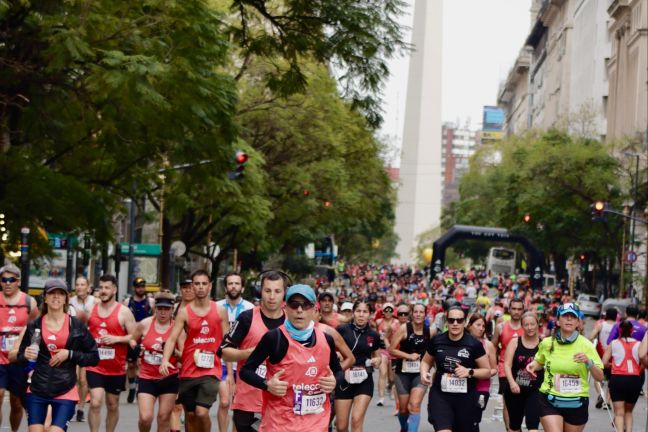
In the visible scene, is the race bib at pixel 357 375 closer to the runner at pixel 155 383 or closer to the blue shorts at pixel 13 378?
the runner at pixel 155 383

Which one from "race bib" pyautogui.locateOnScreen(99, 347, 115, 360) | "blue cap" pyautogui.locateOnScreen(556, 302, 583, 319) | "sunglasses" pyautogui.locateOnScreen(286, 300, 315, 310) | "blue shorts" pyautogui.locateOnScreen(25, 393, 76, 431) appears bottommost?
"blue shorts" pyautogui.locateOnScreen(25, 393, 76, 431)

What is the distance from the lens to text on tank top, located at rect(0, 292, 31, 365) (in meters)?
13.1

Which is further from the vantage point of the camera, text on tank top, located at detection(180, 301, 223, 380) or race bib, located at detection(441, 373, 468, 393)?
text on tank top, located at detection(180, 301, 223, 380)

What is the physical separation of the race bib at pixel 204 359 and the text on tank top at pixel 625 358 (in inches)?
242

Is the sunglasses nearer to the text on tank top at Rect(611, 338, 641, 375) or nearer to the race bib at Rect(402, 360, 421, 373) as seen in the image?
the race bib at Rect(402, 360, 421, 373)

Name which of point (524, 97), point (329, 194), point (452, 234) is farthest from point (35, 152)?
point (524, 97)

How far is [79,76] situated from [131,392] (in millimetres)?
4637

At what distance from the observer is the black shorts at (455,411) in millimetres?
12227

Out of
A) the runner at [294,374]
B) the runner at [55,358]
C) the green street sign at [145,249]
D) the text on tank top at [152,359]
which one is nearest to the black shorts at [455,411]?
the text on tank top at [152,359]

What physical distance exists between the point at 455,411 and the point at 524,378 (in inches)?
94.3

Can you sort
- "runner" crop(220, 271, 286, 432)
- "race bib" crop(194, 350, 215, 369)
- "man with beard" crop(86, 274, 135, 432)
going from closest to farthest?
"runner" crop(220, 271, 286, 432) < "race bib" crop(194, 350, 215, 369) < "man with beard" crop(86, 274, 135, 432)

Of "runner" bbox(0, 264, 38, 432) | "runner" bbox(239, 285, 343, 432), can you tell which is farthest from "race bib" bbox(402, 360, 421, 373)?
"runner" bbox(239, 285, 343, 432)

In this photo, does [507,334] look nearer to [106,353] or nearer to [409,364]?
[409,364]

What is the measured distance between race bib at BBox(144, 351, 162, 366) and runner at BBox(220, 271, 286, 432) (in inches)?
91.5
